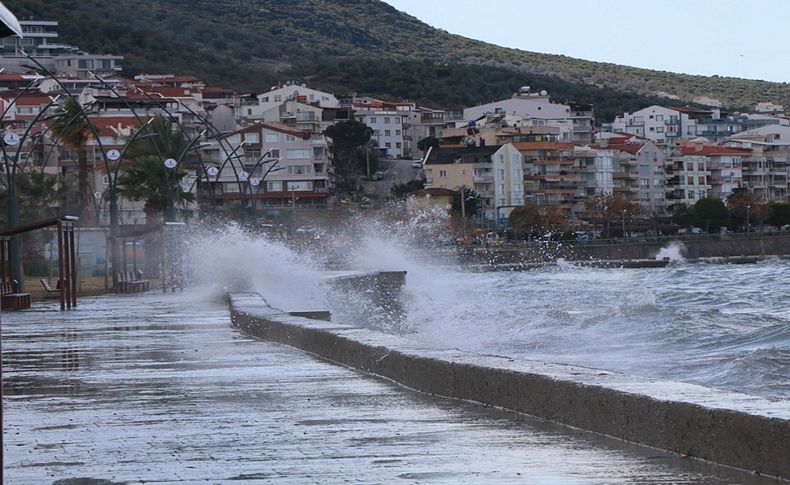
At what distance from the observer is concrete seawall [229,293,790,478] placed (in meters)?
6.61

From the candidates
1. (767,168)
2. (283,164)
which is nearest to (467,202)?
(283,164)

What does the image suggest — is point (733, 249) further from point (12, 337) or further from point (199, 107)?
point (12, 337)

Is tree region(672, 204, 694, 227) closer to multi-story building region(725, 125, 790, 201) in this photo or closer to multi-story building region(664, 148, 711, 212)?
multi-story building region(664, 148, 711, 212)

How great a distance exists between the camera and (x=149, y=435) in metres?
8.55

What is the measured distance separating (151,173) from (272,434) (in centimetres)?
6580

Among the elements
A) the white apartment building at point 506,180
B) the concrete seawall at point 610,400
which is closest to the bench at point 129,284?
the concrete seawall at point 610,400

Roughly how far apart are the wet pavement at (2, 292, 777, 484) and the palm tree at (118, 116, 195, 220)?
5872cm

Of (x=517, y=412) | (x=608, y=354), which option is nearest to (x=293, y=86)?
(x=608, y=354)

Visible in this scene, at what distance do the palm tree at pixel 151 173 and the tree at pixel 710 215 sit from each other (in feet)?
276

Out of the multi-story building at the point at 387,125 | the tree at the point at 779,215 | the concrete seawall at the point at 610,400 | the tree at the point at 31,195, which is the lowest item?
the tree at the point at 779,215

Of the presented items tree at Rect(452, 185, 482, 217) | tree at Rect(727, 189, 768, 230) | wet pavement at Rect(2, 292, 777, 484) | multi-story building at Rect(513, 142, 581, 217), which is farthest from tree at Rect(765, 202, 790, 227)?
wet pavement at Rect(2, 292, 777, 484)

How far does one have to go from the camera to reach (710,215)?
152250 mm

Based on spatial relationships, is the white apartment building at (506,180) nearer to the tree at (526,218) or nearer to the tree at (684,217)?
the tree at (526,218)

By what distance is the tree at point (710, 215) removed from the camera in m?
152
